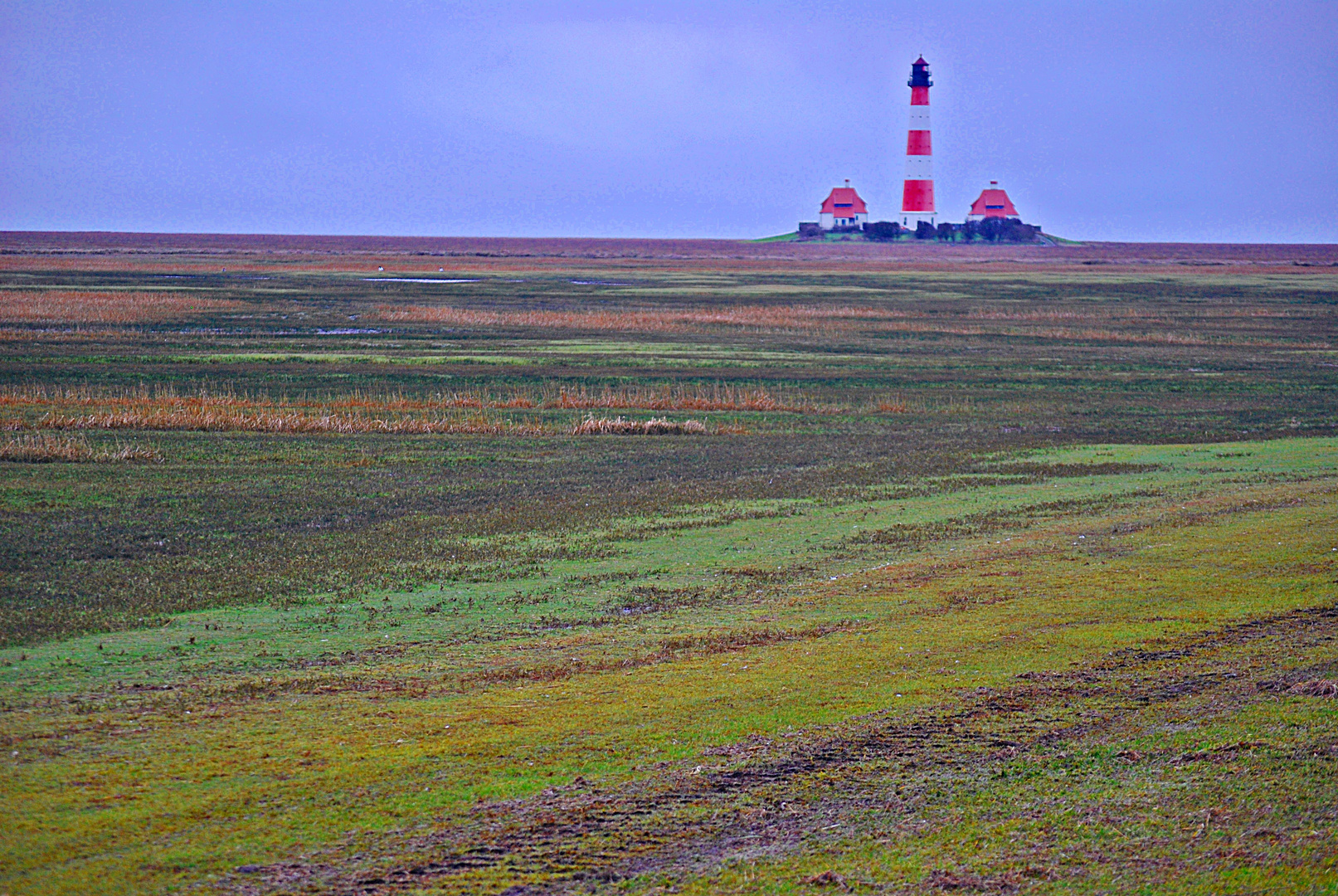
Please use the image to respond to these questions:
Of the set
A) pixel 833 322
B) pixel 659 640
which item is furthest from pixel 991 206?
pixel 659 640

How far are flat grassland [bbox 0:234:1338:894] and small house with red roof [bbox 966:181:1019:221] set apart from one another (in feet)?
476

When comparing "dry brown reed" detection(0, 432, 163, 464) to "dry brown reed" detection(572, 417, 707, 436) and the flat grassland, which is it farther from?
"dry brown reed" detection(572, 417, 707, 436)

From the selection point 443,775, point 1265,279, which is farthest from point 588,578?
point 1265,279

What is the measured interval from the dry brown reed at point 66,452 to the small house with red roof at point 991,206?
16237 centimetres

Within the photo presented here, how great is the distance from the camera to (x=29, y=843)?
6.73 meters

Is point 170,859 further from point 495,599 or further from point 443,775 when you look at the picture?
point 495,599

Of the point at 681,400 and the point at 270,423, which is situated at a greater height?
the point at 681,400

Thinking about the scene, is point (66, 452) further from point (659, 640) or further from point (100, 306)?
point (100, 306)

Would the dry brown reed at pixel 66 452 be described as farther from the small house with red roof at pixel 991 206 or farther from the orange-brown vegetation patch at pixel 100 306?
the small house with red roof at pixel 991 206

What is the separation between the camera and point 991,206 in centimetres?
17638

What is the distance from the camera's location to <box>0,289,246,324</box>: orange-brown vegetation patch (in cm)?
5359

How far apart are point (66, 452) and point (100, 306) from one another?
3853 centimetres

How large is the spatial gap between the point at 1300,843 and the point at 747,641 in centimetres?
568

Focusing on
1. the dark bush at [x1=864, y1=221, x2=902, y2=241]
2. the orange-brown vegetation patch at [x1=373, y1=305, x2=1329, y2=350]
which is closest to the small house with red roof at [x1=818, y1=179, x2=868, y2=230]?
the dark bush at [x1=864, y1=221, x2=902, y2=241]
